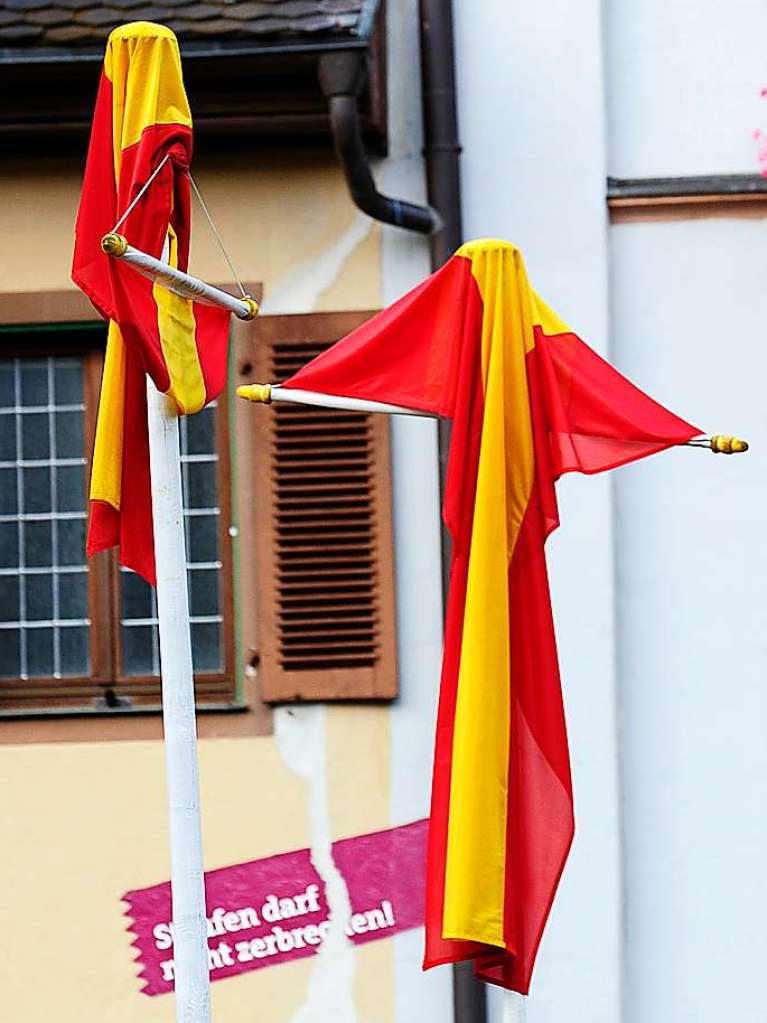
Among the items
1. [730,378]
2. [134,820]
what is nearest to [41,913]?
[134,820]

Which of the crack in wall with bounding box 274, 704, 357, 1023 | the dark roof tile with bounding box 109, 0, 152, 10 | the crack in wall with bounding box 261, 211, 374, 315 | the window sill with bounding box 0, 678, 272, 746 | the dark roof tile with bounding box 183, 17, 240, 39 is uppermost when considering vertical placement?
the dark roof tile with bounding box 109, 0, 152, 10

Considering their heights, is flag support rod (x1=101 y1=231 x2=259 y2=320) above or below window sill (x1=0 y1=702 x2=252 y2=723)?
above

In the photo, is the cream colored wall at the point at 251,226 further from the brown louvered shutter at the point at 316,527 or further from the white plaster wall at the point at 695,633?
the white plaster wall at the point at 695,633

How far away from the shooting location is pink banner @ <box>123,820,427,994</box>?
24.2ft

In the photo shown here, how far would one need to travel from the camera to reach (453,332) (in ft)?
18.7

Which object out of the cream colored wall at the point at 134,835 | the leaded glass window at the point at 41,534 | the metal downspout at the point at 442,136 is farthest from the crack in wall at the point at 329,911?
the leaded glass window at the point at 41,534

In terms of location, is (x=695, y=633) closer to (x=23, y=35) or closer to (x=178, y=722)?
(x=178, y=722)

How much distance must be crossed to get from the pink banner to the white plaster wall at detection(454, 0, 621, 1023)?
50cm

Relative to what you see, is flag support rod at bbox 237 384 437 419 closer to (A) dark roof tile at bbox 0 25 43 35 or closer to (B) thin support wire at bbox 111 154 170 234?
(B) thin support wire at bbox 111 154 170 234

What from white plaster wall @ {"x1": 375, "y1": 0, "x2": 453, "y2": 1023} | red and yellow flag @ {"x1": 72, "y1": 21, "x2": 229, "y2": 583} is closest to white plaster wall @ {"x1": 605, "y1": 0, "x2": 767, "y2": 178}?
white plaster wall @ {"x1": 375, "y1": 0, "x2": 453, "y2": 1023}

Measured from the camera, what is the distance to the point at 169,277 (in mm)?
5309

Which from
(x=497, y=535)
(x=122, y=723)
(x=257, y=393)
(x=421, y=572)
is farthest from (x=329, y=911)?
(x=257, y=393)

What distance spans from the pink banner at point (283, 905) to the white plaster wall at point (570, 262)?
50cm

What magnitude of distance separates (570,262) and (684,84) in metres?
0.79
